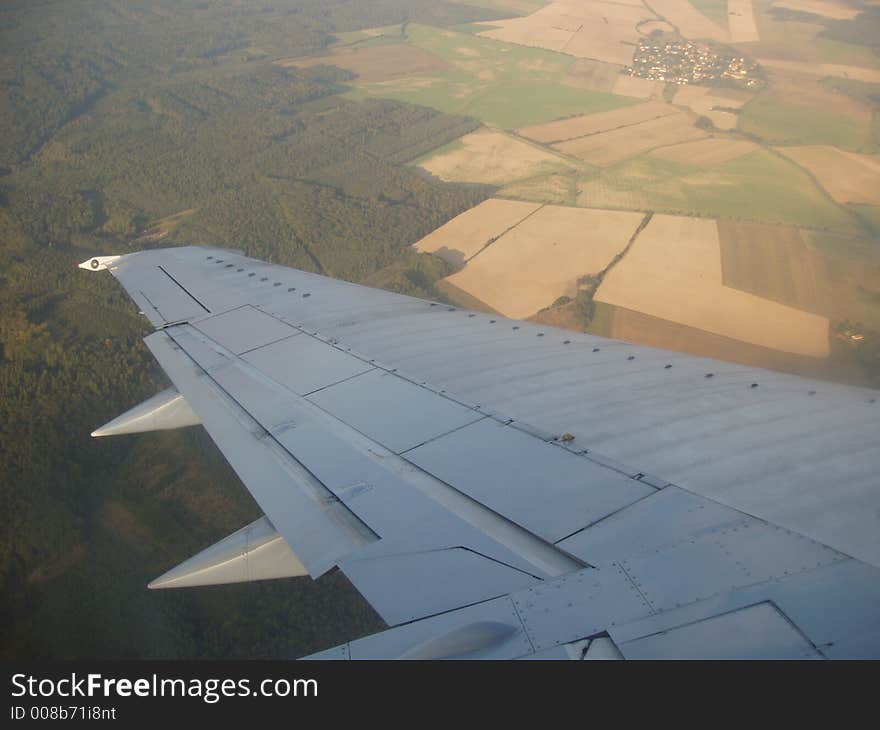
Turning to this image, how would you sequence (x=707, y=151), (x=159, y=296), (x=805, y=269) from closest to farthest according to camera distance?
(x=159, y=296) → (x=805, y=269) → (x=707, y=151)

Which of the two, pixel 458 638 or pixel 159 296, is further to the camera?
pixel 159 296

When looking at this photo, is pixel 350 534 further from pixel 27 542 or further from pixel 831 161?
pixel 831 161

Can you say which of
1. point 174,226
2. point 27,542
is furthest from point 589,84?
point 27,542

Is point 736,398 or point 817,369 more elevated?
point 736,398

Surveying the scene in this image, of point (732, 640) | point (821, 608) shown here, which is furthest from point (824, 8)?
point (732, 640)

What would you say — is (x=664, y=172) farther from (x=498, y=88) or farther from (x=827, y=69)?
(x=827, y=69)

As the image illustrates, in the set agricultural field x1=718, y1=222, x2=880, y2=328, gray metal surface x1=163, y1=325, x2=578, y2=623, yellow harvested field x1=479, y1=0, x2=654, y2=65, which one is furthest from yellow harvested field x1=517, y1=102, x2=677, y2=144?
gray metal surface x1=163, y1=325, x2=578, y2=623

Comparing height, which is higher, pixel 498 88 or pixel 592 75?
pixel 592 75
